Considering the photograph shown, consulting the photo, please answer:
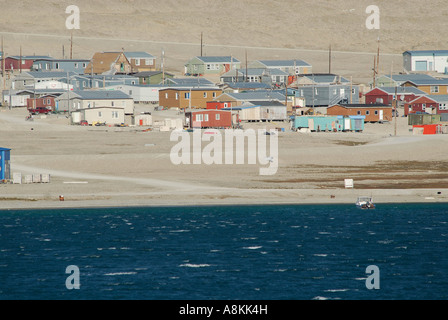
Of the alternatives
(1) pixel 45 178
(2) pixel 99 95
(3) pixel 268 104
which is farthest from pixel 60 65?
(1) pixel 45 178

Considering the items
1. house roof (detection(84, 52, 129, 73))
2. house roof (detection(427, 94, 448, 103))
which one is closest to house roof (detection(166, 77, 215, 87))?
house roof (detection(84, 52, 129, 73))

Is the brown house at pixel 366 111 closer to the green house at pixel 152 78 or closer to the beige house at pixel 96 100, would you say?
the beige house at pixel 96 100

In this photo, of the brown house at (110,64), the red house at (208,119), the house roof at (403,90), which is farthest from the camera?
the brown house at (110,64)

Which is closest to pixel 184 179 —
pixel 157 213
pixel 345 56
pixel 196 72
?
pixel 157 213

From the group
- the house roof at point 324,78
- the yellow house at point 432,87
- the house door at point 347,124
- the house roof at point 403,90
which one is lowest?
the house door at point 347,124

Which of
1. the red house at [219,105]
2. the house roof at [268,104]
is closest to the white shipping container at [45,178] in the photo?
the house roof at [268,104]

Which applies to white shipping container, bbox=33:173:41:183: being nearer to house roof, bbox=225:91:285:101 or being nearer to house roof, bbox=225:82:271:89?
house roof, bbox=225:91:285:101

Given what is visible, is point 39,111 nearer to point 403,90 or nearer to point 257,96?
point 257,96
